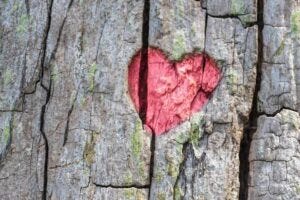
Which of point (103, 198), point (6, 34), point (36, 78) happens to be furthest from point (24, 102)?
point (103, 198)

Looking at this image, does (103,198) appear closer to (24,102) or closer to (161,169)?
(161,169)

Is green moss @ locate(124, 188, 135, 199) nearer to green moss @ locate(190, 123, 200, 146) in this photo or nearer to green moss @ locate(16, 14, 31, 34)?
green moss @ locate(190, 123, 200, 146)

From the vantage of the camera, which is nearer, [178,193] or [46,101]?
[178,193]

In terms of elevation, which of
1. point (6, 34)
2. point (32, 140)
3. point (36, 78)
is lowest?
point (32, 140)

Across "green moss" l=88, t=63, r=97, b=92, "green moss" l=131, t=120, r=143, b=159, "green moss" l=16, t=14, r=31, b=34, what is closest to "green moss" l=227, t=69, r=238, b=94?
"green moss" l=131, t=120, r=143, b=159

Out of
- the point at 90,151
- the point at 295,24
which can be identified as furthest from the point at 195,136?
the point at 295,24

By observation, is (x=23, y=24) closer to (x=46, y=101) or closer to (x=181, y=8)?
(x=46, y=101)

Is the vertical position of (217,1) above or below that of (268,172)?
above
